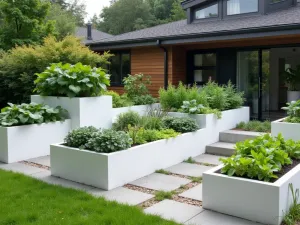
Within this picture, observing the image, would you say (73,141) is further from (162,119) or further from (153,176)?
(162,119)

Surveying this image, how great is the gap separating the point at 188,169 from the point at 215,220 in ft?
6.42

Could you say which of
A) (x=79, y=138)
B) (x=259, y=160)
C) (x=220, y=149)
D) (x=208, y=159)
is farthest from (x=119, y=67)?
(x=259, y=160)

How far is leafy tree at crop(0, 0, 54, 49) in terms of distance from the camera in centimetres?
1290

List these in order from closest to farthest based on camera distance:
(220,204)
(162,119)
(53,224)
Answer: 1. (53,224)
2. (220,204)
3. (162,119)

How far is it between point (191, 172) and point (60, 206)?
86.5 inches

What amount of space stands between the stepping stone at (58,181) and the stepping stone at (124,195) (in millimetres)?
194

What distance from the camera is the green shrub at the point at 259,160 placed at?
353cm

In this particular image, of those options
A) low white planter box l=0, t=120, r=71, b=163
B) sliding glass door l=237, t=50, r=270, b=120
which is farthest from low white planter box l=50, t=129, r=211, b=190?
sliding glass door l=237, t=50, r=270, b=120

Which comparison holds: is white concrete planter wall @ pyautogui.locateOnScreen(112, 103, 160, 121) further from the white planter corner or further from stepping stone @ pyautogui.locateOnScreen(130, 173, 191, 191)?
the white planter corner

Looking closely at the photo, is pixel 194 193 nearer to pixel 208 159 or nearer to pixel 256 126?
pixel 208 159

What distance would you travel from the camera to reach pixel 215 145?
21.9 ft

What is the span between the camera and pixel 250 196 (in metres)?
3.43

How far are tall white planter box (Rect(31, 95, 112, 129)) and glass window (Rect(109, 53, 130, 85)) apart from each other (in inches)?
196

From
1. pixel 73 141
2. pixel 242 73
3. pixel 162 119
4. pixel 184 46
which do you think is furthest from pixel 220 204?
pixel 184 46
